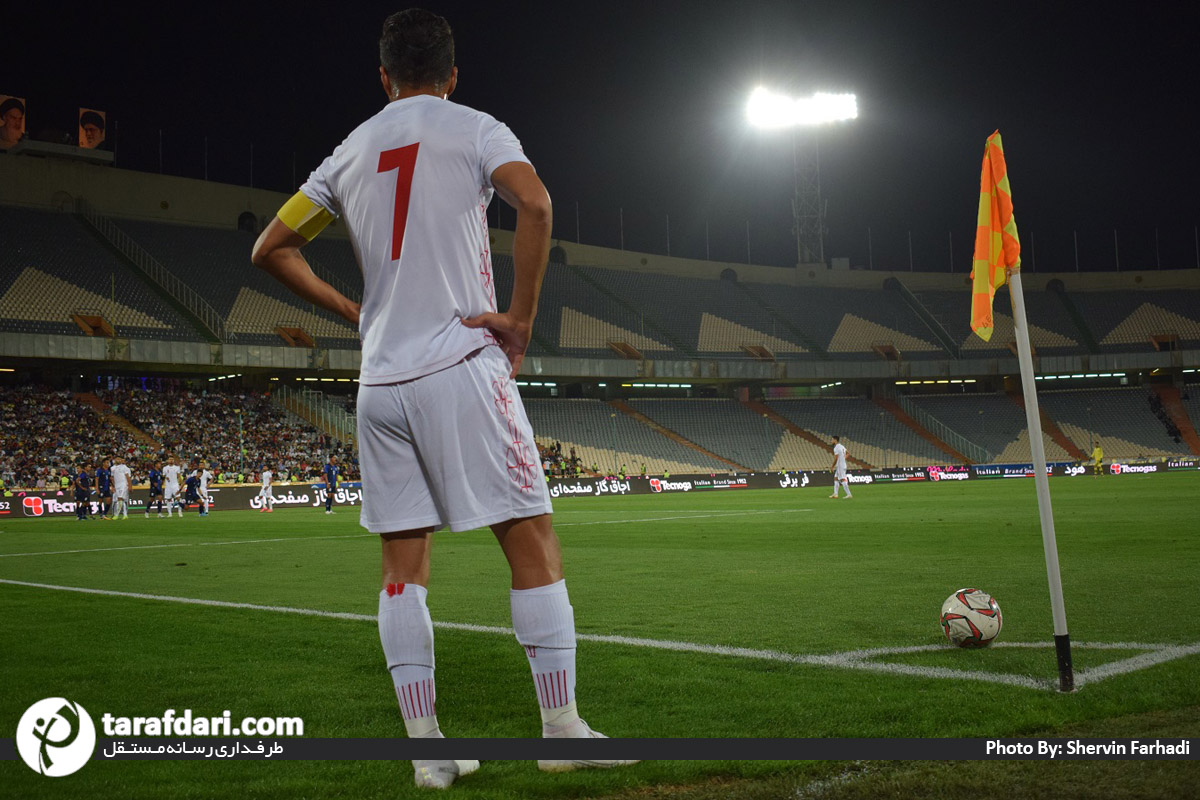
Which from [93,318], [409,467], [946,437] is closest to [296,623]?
[409,467]

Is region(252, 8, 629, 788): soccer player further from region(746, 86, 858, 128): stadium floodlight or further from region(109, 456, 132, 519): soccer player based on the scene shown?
region(746, 86, 858, 128): stadium floodlight

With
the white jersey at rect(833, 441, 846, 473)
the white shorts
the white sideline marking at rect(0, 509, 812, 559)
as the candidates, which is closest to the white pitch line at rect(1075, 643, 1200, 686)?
the white shorts

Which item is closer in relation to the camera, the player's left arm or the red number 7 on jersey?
the red number 7 on jersey

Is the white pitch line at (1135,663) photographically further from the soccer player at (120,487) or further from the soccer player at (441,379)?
the soccer player at (120,487)

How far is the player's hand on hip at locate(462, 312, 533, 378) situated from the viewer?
3406 millimetres

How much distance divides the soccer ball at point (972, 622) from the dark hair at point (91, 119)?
54.8 meters

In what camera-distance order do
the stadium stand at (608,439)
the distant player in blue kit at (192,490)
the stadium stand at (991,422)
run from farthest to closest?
the stadium stand at (991,422) < the stadium stand at (608,439) < the distant player in blue kit at (192,490)

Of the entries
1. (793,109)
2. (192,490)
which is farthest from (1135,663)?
(793,109)

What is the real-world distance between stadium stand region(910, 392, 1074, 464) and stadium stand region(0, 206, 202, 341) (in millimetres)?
45957

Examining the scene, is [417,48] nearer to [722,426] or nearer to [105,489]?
[105,489]

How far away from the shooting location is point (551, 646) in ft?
11.0

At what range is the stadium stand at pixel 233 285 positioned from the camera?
48.0m

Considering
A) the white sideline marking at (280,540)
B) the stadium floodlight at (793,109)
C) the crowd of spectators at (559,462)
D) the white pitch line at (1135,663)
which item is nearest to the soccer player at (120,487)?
the white sideline marking at (280,540)

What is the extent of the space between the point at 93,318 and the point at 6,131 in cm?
1293
